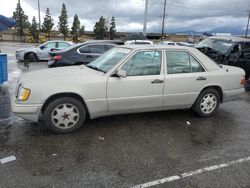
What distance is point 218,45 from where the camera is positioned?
31.8ft

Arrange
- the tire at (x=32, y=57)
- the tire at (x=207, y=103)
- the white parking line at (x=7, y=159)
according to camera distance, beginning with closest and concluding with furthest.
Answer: the white parking line at (x=7, y=159) < the tire at (x=207, y=103) < the tire at (x=32, y=57)

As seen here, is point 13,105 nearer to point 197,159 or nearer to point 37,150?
point 37,150

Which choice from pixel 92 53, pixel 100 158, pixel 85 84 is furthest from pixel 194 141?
pixel 92 53

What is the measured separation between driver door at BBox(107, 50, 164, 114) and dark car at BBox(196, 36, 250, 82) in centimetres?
484

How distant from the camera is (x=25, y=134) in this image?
173 inches

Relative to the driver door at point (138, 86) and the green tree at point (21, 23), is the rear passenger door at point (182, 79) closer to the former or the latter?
the driver door at point (138, 86)

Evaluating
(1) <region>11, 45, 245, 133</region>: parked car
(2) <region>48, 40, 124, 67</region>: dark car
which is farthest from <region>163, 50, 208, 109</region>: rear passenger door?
(2) <region>48, 40, 124, 67</region>: dark car

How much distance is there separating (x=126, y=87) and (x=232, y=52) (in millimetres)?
5928

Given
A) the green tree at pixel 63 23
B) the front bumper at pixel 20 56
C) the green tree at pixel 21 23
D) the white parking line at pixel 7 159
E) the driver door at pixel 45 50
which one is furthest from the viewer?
the green tree at pixel 63 23

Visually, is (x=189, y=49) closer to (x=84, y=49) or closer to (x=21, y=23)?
(x=84, y=49)

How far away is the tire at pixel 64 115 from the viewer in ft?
14.1

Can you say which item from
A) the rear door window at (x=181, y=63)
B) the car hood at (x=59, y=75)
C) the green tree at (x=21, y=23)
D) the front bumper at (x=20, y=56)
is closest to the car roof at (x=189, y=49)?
the rear door window at (x=181, y=63)

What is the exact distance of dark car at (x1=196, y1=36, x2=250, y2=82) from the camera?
28.9 feet

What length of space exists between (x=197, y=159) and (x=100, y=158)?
4.68 feet
